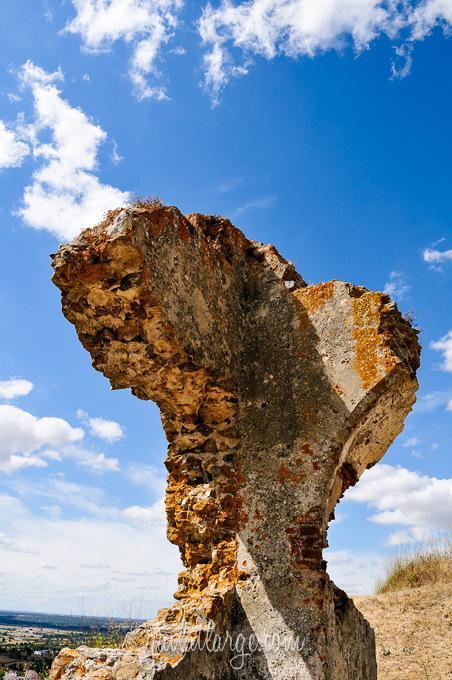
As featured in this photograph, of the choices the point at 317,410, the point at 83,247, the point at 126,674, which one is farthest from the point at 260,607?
the point at 83,247

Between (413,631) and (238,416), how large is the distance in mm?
7054

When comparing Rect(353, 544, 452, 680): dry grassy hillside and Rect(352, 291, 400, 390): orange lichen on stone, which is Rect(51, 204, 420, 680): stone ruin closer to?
Rect(352, 291, 400, 390): orange lichen on stone

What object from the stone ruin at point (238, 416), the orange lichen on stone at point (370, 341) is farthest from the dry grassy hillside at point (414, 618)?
the orange lichen on stone at point (370, 341)

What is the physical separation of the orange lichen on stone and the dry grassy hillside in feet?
19.5

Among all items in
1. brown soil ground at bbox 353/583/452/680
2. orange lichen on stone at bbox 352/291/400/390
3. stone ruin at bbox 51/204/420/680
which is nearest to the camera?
stone ruin at bbox 51/204/420/680

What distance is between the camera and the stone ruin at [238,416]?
12.2 feet

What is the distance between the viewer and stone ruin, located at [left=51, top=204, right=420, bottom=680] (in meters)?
3.71

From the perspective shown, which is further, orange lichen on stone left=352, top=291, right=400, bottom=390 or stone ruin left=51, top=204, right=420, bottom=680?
orange lichen on stone left=352, top=291, right=400, bottom=390

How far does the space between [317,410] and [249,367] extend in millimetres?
706

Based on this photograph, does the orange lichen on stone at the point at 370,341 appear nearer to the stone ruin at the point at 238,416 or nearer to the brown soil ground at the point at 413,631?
the stone ruin at the point at 238,416

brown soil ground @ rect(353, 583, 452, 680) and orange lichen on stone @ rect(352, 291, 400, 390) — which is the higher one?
orange lichen on stone @ rect(352, 291, 400, 390)

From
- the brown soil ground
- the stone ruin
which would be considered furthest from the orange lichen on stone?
the brown soil ground

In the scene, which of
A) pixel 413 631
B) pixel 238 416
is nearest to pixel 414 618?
pixel 413 631

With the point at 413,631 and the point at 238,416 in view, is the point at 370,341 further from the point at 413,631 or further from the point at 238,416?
the point at 413,631
